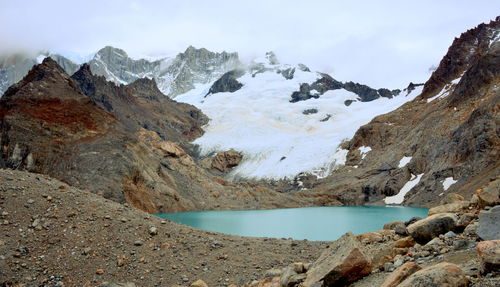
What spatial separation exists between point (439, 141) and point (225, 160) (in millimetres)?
67537

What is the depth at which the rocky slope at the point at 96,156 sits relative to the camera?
193 feet

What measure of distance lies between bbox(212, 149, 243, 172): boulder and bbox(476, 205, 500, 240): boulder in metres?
127

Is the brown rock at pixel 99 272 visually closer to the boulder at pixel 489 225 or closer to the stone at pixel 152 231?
the stone at pixel 152 231

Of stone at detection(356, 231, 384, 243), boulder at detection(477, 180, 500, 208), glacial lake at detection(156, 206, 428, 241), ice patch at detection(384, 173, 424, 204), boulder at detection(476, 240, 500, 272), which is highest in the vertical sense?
boulder at detection(477, 180, 500, 208)

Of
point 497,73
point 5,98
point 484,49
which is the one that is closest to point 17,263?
point 5,98

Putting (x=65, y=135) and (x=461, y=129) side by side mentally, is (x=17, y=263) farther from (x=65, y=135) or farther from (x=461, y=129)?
(x=461, y=129)

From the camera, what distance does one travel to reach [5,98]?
231 feet

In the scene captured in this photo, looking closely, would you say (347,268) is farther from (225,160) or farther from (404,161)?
(225,160)

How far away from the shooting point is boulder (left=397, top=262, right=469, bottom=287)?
18.2 ft

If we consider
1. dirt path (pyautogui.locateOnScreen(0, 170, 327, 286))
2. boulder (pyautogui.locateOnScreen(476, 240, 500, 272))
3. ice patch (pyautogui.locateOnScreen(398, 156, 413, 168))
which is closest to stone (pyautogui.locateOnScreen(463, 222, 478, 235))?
boulder (pyautogui.locateOnScreen(476, 240, 500, 272))

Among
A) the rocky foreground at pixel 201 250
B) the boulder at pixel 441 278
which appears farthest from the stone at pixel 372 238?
the boulder at pixel 441 278

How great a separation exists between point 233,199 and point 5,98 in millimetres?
42010

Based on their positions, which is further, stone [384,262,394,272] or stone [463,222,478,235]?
stone [463,222,478,235]

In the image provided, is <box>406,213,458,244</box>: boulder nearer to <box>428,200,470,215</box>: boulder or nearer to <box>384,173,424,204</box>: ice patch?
<box>428,200,470,215</box>: boulder
